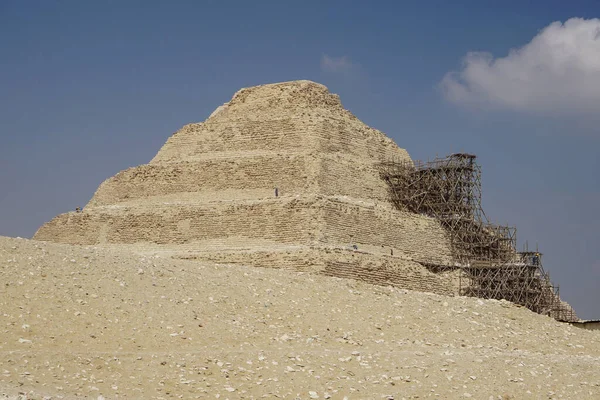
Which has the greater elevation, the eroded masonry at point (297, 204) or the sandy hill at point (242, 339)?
the eroded masonry at point (297, 204)

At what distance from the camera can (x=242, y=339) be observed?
906 inches

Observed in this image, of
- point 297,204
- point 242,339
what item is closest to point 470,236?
point 297,204

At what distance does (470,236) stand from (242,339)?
2095cm

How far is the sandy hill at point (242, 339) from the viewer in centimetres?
1903

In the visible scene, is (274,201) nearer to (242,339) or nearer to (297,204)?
(297,204)

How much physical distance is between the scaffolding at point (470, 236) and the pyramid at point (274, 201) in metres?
1.10

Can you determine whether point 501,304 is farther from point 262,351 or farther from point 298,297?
point 262,351

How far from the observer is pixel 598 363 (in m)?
27.0

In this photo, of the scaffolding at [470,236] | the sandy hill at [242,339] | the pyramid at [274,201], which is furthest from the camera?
the scaffolding at [470,236]

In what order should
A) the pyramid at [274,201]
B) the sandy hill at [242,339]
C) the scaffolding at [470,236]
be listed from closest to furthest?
the sandy hill at [242,339]
the pyramid at [274,201]
the scaffolding at [470,236]

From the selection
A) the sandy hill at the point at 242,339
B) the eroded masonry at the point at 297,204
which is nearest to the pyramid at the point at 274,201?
the eroded masonry at the point at 297,204

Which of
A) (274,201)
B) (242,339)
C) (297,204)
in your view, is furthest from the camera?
(274,201)

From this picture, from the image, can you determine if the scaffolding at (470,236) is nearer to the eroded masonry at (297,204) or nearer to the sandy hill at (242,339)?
the eroded masonry at (297,204)

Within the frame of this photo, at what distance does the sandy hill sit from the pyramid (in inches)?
166
